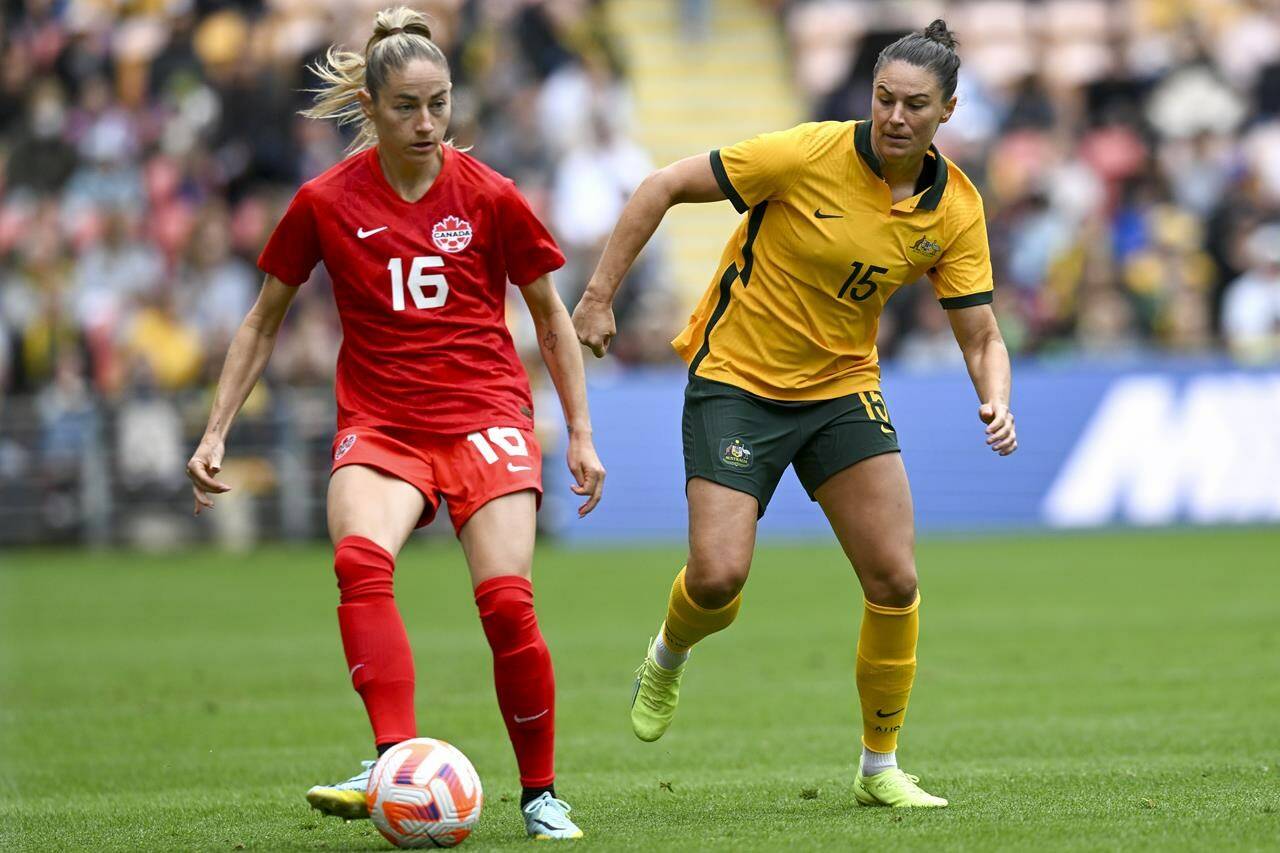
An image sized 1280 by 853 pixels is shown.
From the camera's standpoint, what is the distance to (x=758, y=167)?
21.6 ft

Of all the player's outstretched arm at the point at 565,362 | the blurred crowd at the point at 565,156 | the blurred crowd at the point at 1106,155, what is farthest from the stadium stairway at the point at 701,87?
the player's outstretched arm at the point at 565,362

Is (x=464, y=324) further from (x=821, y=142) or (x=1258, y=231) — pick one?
(x=1258, y=231)

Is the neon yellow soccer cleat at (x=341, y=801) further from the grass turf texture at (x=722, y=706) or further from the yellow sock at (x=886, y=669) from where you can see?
the yellow sock at (x=886, y=669)

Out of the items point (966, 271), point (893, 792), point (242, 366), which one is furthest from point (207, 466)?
point (966, 271)

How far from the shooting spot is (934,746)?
316 inches

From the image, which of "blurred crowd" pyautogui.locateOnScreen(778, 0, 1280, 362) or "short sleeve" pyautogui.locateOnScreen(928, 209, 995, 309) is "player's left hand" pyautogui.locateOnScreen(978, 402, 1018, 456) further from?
"blurred crowd" pyautogui.locateOnScreen(778, 0, 1280, 362)

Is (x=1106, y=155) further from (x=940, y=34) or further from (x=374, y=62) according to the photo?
(x=374, y=62)

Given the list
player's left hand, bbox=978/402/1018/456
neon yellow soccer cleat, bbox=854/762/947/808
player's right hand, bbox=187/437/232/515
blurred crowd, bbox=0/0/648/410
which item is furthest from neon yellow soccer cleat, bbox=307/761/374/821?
blurred crowd, bbox=0/0/648/410

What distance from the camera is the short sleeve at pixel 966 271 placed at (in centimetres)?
670

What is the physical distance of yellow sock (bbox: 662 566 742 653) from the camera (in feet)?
22.4

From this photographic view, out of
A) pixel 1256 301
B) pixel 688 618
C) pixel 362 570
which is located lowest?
pixel 1256 301

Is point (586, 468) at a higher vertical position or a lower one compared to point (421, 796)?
higher

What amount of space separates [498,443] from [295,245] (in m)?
0.88

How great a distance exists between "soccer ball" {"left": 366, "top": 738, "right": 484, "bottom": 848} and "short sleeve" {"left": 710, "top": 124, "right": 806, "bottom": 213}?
82.7 inches
